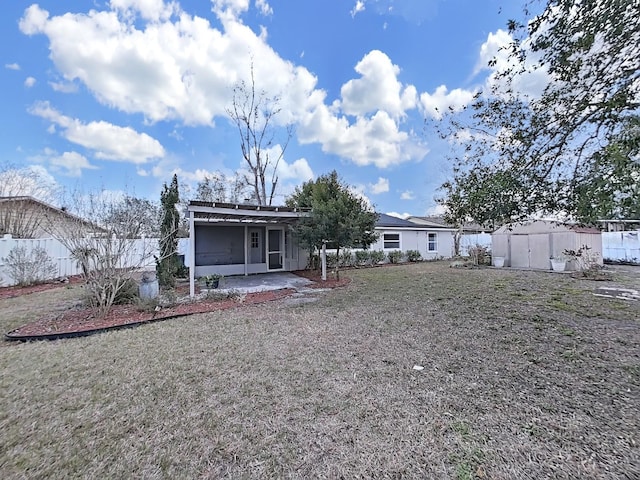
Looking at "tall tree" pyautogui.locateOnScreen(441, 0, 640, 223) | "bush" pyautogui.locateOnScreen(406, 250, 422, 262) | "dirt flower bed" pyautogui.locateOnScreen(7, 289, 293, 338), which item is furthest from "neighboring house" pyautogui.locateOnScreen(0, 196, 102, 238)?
"bush" pyautogui.locateOnScreen(406, 250, 422, 262)

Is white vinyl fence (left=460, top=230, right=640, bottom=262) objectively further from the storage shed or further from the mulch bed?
the mulch bed

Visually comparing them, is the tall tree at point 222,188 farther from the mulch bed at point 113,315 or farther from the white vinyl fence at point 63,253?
the mulch bed at point 113,315

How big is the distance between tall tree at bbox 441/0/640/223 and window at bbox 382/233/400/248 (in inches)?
523

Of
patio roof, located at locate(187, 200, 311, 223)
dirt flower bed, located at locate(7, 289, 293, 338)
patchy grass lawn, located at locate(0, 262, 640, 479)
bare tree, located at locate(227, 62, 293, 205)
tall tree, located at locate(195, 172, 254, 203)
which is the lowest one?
patchy grass lawn, located at locate(0, 262, 640, 479)

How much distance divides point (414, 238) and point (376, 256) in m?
3.95

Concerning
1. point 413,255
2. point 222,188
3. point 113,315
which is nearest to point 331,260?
point 413,255

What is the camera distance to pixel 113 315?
267 inches

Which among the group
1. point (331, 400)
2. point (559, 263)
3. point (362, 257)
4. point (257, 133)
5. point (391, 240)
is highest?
point (257, 133)

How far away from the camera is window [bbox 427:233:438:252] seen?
70.3 ft

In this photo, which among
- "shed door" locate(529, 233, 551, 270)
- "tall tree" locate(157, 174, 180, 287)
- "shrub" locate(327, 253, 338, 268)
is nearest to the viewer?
"tall tree" locate(157, 174, 180, 287)

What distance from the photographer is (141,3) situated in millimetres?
8070

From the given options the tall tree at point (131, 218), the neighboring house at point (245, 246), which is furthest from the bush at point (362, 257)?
the tall tree at point (131, 218)

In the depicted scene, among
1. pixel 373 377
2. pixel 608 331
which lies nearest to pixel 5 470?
pixel 373 377

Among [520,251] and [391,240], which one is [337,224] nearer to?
[391,240]
